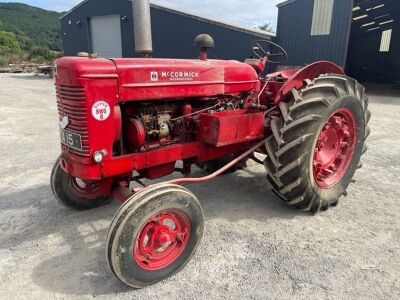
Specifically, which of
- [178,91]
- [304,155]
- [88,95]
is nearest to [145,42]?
[178,91]

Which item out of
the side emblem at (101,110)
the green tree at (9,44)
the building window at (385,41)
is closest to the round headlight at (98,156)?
the side emblem at (101,110)

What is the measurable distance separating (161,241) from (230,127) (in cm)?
115

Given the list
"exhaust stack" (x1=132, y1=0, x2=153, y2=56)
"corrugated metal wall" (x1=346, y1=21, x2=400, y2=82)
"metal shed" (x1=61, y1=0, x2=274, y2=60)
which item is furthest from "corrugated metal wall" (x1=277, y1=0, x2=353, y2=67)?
"exhaust stack" (x1=132, y1=0, x2=153, y2=56)

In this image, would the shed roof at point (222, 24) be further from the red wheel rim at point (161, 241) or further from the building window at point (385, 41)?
the red wheel rim at point (161, 241)

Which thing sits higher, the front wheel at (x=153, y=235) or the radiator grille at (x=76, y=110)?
the radiator grille at (x=76, y=110)

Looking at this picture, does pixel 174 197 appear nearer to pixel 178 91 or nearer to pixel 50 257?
pixel 178 91

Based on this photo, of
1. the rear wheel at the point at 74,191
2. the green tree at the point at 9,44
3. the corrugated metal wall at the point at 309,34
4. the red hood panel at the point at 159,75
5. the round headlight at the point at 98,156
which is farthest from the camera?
the green tree at the point at 9,44

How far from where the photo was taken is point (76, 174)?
267 centimetres

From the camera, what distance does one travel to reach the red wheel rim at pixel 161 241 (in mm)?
2457

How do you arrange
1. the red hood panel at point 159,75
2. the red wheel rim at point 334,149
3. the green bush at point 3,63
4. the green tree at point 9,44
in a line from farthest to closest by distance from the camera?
the green tree at point 9,44, the green bush at point 3,63, the red wheel rim at point 334,149, the red hood panel at point 159,75

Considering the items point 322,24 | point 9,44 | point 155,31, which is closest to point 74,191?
point 322,24

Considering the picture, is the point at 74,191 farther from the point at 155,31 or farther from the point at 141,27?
the point at 155,31

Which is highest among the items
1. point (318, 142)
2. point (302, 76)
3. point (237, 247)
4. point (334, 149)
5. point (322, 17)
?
point (322, 17)

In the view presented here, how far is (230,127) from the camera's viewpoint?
309 cm
